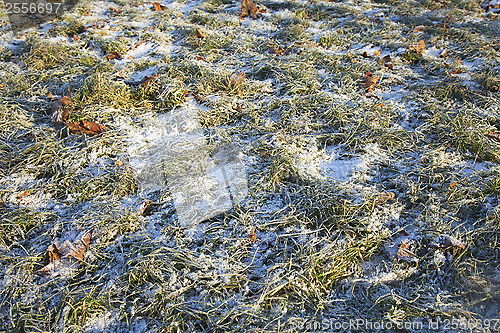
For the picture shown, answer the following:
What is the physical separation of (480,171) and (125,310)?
9.49ft

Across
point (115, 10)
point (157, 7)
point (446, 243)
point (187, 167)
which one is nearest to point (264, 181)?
point (187, 167)

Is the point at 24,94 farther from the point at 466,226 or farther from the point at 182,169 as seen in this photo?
the point at 466,226

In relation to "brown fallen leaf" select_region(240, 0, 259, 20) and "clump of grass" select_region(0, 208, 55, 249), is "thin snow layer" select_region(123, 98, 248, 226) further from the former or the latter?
"brown fallen leaf" select_region(240, 0, 259, 20)

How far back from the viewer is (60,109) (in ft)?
8.93

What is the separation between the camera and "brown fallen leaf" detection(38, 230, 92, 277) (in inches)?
70.1

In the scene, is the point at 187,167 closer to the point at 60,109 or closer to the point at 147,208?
the point at 147,208

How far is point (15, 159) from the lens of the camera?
2.38 metres

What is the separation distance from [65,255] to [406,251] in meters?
2.31

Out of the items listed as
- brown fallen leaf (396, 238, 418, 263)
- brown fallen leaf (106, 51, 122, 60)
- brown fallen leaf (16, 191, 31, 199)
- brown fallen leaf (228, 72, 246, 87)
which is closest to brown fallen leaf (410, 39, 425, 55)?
brown fallen leaf (228, 72, 246, 87)

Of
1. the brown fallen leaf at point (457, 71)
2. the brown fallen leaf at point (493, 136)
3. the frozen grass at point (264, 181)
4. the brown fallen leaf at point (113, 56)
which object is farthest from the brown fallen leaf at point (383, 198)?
the brown fallen leaf at point (113, 56)

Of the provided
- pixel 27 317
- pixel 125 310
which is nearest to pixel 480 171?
pixel 125 310

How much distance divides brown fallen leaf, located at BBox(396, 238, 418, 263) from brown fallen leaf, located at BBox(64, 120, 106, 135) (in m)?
2.75

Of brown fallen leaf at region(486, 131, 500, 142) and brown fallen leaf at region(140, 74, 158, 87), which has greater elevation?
brown fallen leaf at region(140, 74, 158, 87)

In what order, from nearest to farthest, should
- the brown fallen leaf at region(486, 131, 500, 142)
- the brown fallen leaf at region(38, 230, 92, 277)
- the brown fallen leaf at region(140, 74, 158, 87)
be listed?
the brown fallen leaf at region(38, 230, 92, 277) → the brown fallen leaf at region(486, 131, 500, 142) → the brown fallen leaf at region(140, 74, 158, 87)
